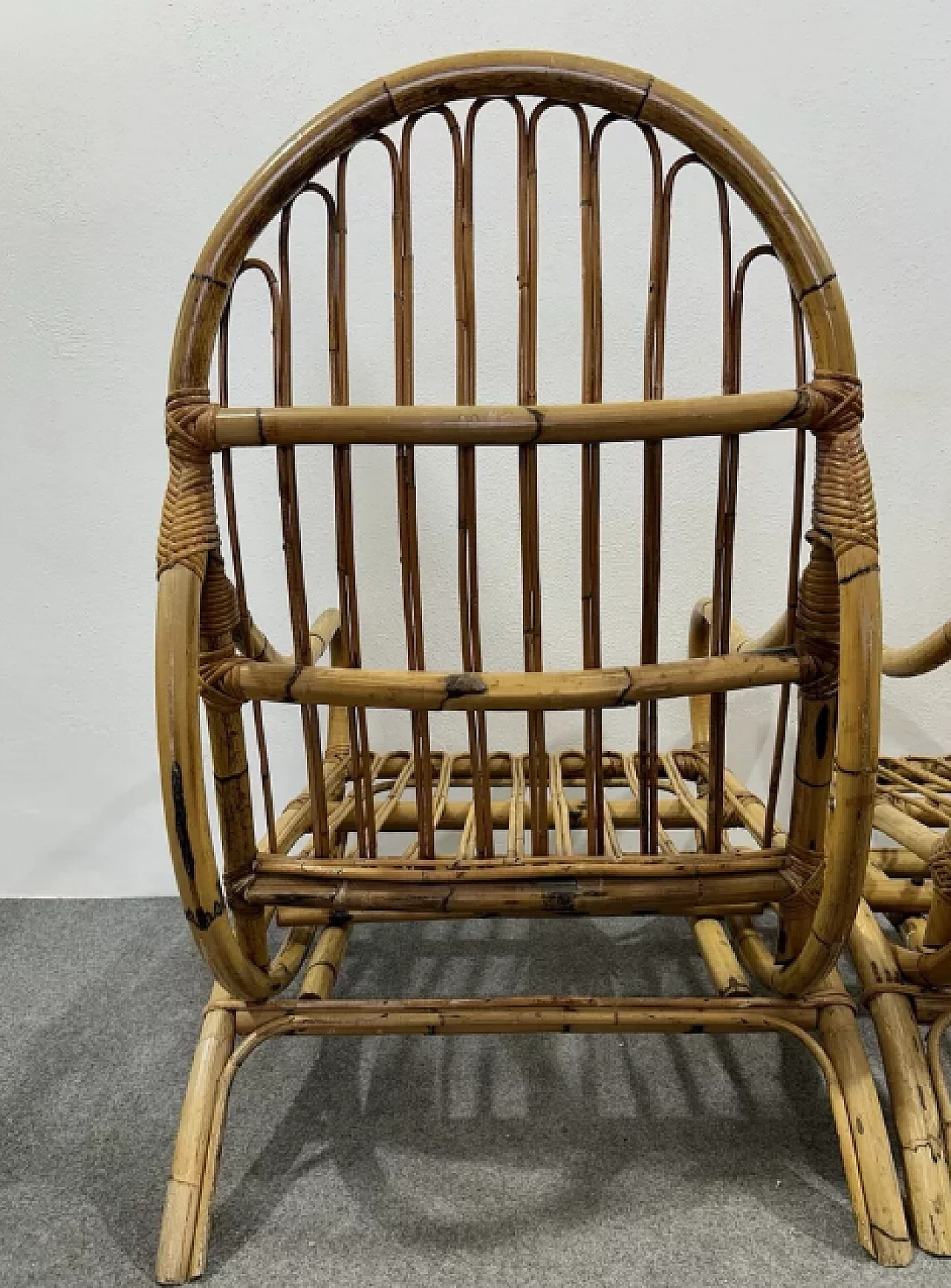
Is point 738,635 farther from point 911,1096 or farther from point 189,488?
point 189,488

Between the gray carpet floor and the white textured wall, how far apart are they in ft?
1.60

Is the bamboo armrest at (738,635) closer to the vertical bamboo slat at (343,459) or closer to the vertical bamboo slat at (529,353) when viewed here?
the vertical bamboo slat at (529,353)

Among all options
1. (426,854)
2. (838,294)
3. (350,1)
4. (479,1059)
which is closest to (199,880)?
(426,854)

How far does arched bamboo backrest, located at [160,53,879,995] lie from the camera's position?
579mm

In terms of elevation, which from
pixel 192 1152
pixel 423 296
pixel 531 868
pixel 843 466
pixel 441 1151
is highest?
pixel 423 296

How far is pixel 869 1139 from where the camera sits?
69 cm

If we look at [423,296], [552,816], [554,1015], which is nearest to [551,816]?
[552,816]

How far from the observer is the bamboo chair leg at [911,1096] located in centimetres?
69

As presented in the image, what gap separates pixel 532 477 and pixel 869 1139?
0.63 meters

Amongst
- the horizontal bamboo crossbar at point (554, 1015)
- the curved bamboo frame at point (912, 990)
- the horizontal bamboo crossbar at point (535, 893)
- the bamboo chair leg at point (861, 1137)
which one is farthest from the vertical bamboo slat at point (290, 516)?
the bamboo chair leg at point (861, 1137)

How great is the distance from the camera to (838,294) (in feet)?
1.92

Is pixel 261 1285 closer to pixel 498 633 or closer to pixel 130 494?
pixel 498 633

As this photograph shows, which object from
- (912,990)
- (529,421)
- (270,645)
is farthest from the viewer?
(270,645)

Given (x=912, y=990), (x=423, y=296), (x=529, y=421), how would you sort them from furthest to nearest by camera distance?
(x=423, y=296) → (x=912, y=990) → (x=529, y=421)
